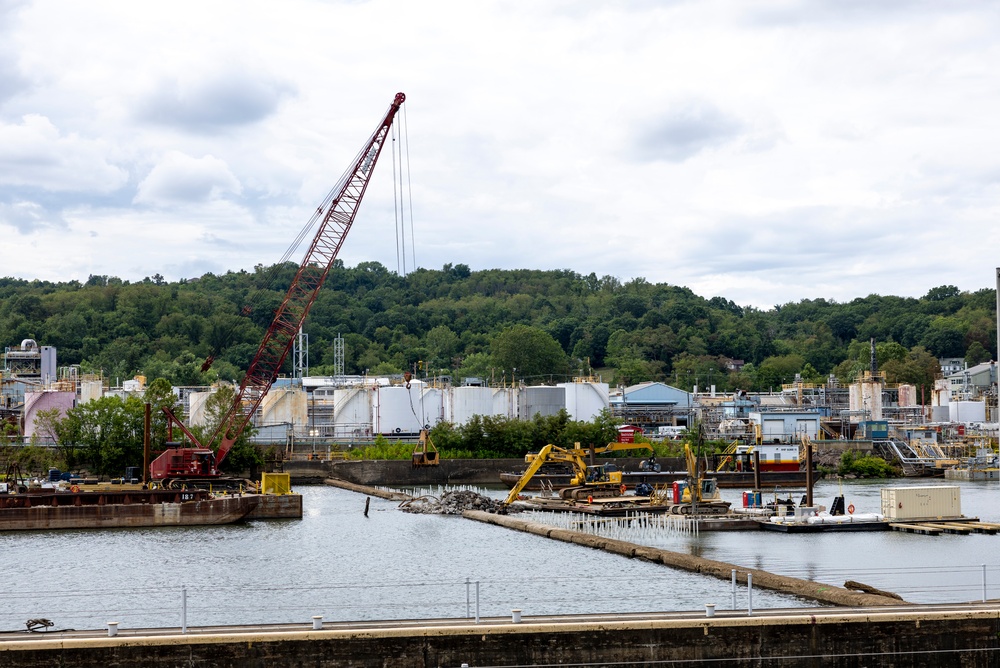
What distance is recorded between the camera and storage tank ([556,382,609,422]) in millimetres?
132750

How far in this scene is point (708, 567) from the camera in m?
38.7

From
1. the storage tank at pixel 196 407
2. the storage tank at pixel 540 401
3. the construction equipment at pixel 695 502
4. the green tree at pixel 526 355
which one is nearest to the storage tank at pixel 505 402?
the storage tank at pixel 540 401

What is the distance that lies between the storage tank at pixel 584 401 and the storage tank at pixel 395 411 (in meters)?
17.2

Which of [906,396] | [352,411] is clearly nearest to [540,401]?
[352,411]

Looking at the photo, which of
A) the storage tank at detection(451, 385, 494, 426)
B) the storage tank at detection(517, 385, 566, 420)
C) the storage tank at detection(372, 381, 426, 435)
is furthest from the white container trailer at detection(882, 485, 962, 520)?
the storage tank at detection(517, 385, 566, 420)

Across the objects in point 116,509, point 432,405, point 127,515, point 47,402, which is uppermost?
point 47,402

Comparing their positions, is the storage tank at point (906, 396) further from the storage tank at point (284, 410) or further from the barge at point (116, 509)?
the barge at point (116, 509)

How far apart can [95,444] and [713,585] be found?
7164 cm

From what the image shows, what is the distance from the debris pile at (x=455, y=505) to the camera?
69812 mm

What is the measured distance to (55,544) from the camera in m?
54.9

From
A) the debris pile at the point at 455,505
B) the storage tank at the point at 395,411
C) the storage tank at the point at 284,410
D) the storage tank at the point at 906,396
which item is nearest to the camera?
the debris pile at the point at 455,505

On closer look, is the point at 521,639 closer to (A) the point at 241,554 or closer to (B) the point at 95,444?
(A) the point at 241,554

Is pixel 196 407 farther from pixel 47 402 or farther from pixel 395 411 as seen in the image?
pixel 395 411

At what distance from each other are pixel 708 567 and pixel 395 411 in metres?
92.7
